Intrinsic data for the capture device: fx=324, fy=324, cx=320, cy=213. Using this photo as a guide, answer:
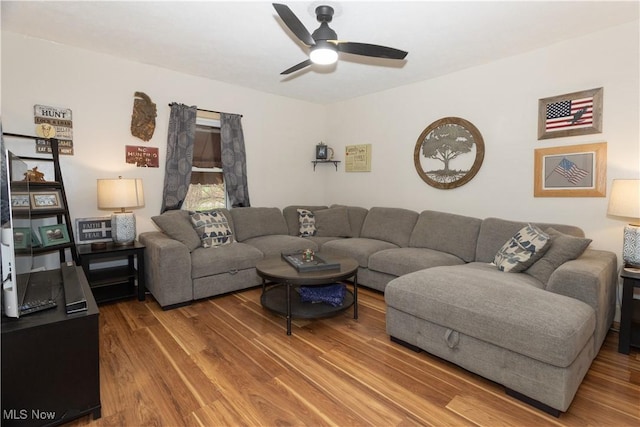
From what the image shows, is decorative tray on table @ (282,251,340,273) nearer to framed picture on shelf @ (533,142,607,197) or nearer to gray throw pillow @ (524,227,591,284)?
gray throw pillow @ (524,227,591,284)

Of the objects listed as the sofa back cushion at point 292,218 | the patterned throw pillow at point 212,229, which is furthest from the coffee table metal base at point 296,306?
the sofa back cushion at point 292,218

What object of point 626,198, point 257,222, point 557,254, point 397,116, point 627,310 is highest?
point 397,116

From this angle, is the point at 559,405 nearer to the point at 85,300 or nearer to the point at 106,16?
the point at 85,300

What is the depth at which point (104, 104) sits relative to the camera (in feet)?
11.0

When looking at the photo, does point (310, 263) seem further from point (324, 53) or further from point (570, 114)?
point (570, 114)

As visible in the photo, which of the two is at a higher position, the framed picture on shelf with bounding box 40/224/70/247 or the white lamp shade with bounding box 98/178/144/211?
the white lamp shade with bounding box 98/178/144/211

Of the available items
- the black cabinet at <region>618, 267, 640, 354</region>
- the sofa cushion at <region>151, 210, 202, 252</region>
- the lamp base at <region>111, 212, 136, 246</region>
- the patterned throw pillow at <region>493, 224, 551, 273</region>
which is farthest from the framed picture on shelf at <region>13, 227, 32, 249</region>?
the black cabinet at <region>618, 267, 640, 354</region>

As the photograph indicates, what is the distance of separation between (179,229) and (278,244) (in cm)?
107

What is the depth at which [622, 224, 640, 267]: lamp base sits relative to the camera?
7.59 feet

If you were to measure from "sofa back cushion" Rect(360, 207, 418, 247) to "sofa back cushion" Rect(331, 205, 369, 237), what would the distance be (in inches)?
3.6

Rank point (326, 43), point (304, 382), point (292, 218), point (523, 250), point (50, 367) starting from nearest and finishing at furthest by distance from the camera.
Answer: point (50, 367), point (304, 382), point (326, 43), point (523, 250), point (292, 218)

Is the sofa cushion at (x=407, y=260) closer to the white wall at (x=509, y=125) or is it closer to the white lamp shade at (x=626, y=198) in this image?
the white wall at (x=509, y=125)

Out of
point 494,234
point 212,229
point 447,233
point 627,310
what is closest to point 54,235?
point 212,229

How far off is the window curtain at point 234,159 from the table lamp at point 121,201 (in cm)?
121
